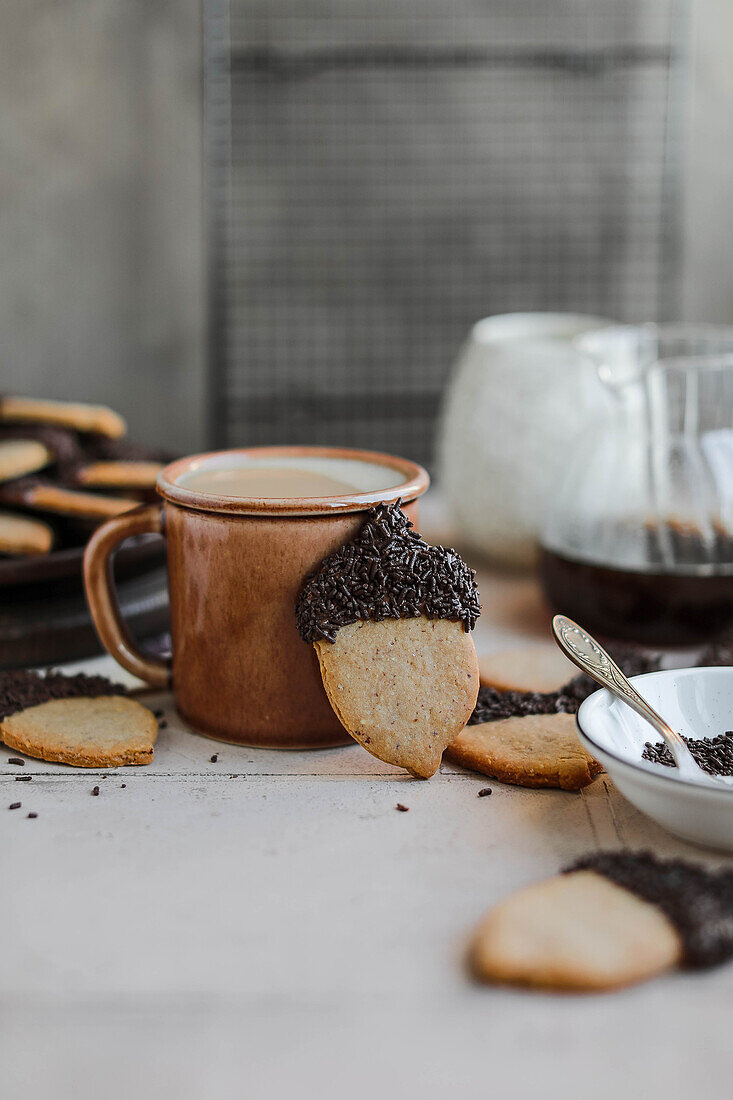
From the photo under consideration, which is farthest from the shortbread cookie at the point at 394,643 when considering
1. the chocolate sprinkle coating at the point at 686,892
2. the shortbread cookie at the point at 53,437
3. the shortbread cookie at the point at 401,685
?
the shortbread cookie at the point at 53,437

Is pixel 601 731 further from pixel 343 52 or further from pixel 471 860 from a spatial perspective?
pixel 343 52

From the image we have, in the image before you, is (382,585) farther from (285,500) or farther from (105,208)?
(105,208)

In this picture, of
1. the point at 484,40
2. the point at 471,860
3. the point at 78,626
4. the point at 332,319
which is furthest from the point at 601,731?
the point at 484,40

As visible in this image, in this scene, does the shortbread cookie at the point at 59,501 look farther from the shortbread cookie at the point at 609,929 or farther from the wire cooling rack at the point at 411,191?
the wire cooling rack at the point at 411,191

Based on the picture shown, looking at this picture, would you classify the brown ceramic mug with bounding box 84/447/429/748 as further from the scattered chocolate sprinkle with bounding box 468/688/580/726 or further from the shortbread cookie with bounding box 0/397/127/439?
the shortbread cookie with bounding box 0/397/127/439

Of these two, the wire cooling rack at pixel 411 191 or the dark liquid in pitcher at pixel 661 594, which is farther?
the wire cooling rack at pixel 411 191

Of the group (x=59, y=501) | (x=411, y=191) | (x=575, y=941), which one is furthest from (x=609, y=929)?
(x=411, y=191)

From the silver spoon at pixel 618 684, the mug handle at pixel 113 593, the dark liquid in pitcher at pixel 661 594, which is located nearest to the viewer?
the silver spoon at pixel 618 684

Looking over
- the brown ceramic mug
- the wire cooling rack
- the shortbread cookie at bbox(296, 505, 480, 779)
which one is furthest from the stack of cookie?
the wire cooling rack
